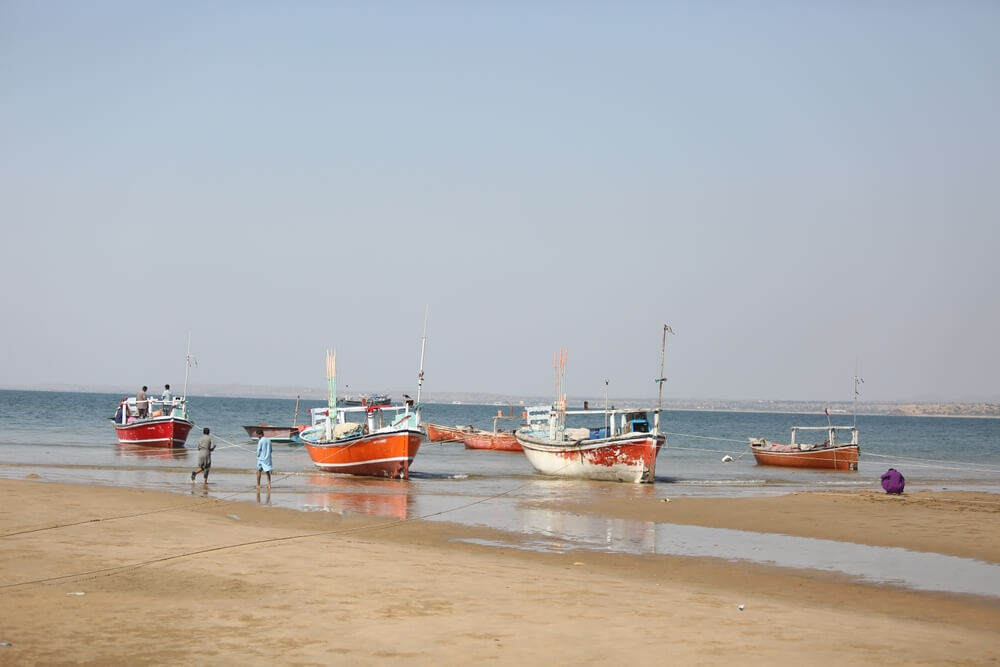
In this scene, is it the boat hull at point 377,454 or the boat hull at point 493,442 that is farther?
the boat hull at point 493,442

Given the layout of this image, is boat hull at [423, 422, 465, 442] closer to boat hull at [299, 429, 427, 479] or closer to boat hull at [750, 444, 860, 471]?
boat hull at [750, 444, 860, 471]

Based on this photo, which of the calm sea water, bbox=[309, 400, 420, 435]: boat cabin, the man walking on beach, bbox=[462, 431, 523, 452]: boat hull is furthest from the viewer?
bbox=[462, 431, 523, 452]: boat hull

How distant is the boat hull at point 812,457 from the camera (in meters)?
47.7

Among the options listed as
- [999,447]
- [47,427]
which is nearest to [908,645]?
[47,427]

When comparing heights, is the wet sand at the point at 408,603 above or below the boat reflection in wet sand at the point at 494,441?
above

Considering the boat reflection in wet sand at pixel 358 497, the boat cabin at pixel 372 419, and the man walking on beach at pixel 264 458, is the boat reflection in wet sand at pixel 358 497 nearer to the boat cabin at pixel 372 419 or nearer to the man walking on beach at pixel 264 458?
the man walking on beach at pixel 264 458

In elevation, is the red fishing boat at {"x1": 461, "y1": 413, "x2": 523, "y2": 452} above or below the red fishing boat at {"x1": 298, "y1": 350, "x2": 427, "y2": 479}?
below

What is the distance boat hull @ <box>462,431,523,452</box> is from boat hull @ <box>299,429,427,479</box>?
27.7 m

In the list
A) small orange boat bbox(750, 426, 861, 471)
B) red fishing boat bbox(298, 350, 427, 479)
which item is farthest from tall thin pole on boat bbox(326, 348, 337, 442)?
small orange boat bbox(750, 426, 861, 471)

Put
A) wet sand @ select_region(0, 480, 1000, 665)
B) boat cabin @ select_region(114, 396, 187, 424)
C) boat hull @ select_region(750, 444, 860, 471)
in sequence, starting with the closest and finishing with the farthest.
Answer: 1. wet sand @ select_region(0, 480, 1000, 665)
2. boat cabin @ select_region(114, 396, 187, 424)
3. boat hull @ select_region(750, 444, 860, 471)

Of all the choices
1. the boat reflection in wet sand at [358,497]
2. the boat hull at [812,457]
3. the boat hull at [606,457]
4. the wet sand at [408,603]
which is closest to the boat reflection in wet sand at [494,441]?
the boat hull at [812,457]

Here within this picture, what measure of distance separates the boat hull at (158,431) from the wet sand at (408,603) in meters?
27.0

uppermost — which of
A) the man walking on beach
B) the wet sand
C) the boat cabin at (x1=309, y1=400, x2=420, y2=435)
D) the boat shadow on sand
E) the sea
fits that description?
the boat cabin at (x1=309, y1=400, x2=420, y2=435)

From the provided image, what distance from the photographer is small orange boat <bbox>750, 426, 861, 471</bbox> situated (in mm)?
47750
